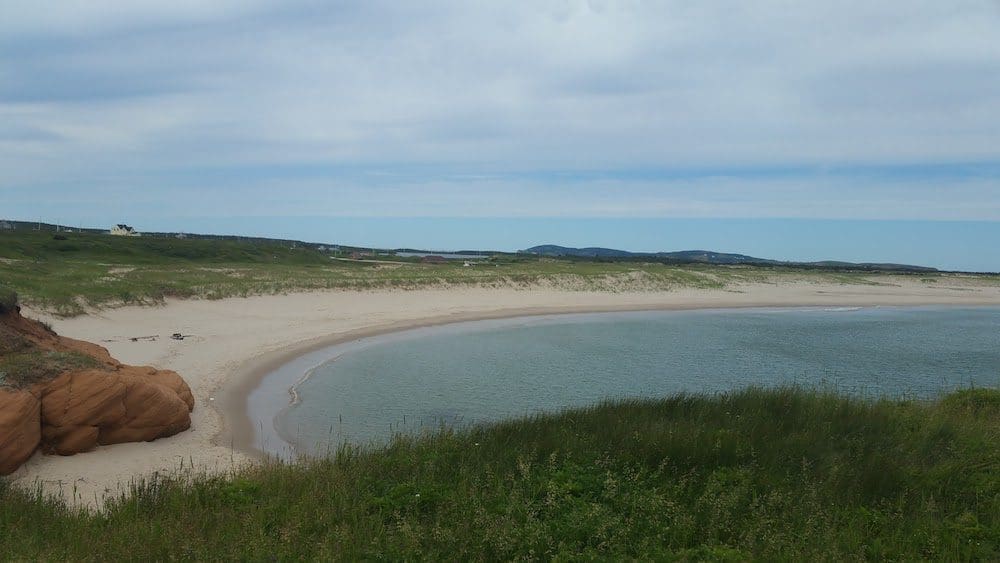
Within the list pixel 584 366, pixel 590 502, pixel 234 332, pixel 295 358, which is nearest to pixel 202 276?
pixel 234 332

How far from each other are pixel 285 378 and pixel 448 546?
37.5 ft

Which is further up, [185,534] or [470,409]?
[185,534]

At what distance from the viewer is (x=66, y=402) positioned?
852 centimetres

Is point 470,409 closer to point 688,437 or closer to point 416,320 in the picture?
point 688,437

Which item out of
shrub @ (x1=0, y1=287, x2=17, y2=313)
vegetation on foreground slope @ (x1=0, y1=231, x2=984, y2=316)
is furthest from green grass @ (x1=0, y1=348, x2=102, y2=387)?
vegetation on foreground slope @ (x1=0, y1=231, x2=984, y2=316)

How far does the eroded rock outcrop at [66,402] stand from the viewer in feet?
25.6

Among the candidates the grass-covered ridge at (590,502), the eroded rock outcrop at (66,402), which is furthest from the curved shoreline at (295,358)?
the grass-covered ridge at (590,502)

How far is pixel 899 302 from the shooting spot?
1922 inches

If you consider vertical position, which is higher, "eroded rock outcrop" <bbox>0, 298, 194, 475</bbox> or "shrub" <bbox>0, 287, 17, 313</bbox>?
"shrub" <bbox>0, 287, 17, 313</bbox>

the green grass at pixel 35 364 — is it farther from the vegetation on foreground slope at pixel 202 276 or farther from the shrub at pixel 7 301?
the vegetation on foreground slope at pixel 202 276

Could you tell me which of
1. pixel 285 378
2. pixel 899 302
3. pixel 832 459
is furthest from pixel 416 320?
pixel 899 302

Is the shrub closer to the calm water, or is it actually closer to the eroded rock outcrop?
the eroded rock outcrop

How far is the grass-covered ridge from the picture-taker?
4770mm

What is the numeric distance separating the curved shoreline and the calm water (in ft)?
1.00
